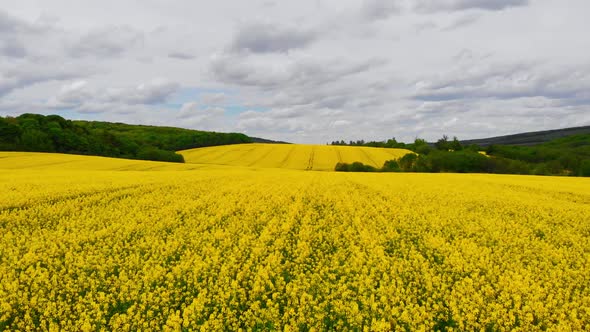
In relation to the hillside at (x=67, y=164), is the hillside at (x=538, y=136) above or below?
above

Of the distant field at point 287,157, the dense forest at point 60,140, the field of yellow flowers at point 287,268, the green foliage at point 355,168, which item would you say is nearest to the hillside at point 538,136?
the distant field at point 287,157

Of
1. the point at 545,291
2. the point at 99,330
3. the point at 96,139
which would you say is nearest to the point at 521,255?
the point at 545,291

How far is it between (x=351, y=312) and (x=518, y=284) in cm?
308

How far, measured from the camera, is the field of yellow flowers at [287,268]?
5.20 meters

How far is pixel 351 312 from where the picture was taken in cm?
514

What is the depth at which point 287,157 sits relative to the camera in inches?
2923

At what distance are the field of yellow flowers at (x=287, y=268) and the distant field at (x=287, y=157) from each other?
50.9 metres

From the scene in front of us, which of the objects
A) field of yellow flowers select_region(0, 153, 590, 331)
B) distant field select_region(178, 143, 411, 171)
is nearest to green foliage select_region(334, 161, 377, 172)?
distant field select_region(178, 143, 411, 171)

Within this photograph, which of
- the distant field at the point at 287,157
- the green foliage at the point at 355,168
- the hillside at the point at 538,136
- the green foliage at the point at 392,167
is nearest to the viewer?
the green foliage at the point at 355,168

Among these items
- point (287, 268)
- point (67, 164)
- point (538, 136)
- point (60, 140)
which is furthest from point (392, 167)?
point (538, 136)

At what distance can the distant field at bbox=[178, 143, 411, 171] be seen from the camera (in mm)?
66588

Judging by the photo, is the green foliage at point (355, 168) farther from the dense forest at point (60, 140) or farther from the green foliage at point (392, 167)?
the dense forest at point (60, 140)

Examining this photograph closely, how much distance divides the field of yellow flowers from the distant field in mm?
50920

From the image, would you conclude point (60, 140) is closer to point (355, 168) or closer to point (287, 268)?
point (355, 168)
